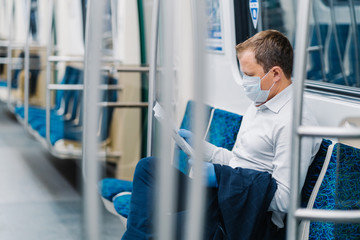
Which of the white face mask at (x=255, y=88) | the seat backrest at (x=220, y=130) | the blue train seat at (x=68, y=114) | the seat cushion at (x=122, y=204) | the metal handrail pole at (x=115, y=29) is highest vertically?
the metal handrail pole at (x=115, y=29)

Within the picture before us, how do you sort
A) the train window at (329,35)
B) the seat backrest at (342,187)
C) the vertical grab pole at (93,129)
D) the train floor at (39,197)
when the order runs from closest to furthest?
the vertical grab pole at (93,129) → the seat backrest at (342,187) → the train floor at (39,197) → the train window at (329,35)

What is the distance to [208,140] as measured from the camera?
A: 314 cm

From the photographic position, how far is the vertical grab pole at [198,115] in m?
1.53

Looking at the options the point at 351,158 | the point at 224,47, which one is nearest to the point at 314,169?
the point at 351,158

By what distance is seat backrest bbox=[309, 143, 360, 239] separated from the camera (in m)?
2.16

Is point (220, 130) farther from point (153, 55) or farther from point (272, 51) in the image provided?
point (272, 51)

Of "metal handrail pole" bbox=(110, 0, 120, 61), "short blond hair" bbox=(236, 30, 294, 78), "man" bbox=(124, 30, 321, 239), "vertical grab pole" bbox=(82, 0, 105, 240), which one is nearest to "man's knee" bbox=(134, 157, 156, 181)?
"man" bbox=(124, 30, 321, 239)

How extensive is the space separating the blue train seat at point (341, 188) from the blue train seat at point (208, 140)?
766mm

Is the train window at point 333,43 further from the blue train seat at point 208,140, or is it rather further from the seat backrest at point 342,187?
the seat backrest at point 342,187

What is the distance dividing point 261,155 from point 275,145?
77 mm

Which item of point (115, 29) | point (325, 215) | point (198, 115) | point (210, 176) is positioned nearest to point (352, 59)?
point (115, 29)

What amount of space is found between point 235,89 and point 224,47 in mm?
270

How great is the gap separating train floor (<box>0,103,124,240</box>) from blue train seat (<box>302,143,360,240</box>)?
122cm

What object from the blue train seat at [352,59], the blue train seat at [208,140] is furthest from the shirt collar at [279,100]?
the blue train seat at [352,59]
